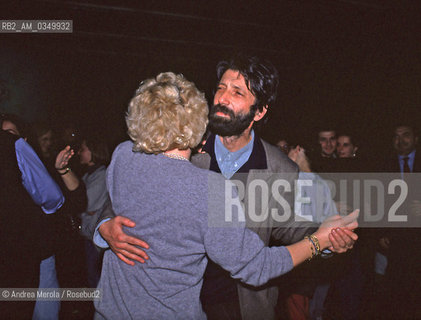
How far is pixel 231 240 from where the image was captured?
49.4 inches

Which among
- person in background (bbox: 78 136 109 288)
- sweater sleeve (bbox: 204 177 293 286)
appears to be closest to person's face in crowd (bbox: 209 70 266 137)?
sweater sleeve (bbox: 204 177 293 286)

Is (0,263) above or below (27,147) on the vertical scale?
below

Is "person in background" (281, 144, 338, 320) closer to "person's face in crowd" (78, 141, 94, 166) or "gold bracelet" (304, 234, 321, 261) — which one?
"gold bracelet" (304, 234, 321, 261)

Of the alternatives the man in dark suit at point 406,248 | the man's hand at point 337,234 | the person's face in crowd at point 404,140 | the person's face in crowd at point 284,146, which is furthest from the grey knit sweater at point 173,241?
the person's face in crowd at point 284,146

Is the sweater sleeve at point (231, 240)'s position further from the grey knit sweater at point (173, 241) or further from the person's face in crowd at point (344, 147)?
the person's face in crowd at point (344, 147)

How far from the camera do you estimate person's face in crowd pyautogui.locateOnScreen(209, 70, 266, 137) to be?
94.5 inches

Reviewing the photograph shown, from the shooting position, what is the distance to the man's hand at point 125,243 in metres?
1.31

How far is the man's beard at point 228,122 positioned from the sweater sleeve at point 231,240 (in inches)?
45.8

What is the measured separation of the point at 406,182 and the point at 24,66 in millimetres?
7497

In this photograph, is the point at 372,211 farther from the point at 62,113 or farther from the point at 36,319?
the point at 62,113

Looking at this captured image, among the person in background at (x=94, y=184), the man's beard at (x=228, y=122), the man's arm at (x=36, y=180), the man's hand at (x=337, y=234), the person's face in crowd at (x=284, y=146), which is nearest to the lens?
the man's hand at (x=337, y=234)

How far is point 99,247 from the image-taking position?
1.61m

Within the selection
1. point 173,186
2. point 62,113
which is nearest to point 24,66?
point 62,113

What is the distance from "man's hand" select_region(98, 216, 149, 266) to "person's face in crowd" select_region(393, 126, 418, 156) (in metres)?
4.11
